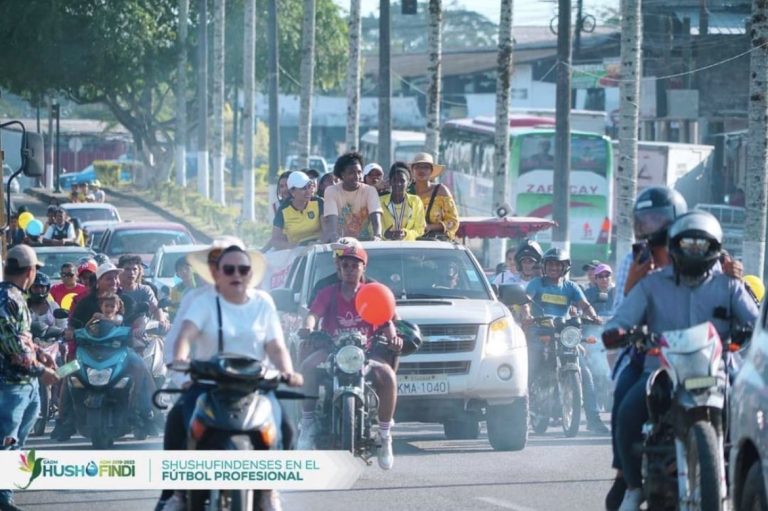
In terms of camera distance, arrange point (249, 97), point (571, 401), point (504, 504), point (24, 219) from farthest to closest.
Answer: point (249, 97) < point (24, 219) < point (571, 401) < point (504, 504)

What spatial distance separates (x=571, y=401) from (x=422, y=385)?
230cm

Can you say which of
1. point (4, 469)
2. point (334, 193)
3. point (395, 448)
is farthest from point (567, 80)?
point (4, 469)

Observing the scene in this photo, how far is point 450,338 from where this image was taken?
45.6 feet

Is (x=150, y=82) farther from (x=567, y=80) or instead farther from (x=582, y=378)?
(x=582, y=378)

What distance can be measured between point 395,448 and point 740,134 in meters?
35.2

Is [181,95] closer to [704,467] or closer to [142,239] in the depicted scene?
[142,239]

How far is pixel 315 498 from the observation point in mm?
11797

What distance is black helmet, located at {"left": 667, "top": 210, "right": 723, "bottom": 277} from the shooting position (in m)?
8.40

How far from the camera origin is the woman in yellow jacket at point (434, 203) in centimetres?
1711

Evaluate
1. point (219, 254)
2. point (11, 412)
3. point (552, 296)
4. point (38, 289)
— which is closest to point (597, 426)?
point (552, 296)

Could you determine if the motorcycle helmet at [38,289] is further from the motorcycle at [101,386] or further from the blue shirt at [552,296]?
the blue shirt at [552,296]

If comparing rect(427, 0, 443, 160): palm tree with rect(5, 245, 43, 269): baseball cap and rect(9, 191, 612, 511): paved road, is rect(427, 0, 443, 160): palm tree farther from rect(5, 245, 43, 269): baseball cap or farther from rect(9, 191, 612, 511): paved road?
rect(5, 245, 43, 269): baseball cap

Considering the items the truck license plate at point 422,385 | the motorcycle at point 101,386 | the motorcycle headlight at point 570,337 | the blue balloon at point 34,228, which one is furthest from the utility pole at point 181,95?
the truck license plate at point 422,385

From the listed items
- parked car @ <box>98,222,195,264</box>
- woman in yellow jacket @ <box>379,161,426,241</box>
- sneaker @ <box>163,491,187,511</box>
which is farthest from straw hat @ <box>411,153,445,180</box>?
parked car @ <box>98,222,195,264</box>
